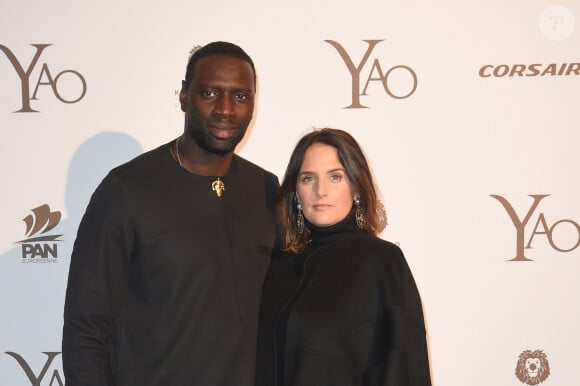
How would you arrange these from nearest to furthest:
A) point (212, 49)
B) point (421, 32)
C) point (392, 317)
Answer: point (392, 317), point (212, 49), point (421, 32)

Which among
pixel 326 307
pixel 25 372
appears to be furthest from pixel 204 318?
pixel 25 372

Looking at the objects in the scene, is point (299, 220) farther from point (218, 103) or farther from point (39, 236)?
point (39, 236)

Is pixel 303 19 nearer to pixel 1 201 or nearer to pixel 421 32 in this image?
pixel 421 32

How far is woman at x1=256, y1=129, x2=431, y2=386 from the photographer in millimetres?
1734

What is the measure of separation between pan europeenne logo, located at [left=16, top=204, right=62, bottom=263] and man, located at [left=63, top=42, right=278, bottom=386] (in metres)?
0.84

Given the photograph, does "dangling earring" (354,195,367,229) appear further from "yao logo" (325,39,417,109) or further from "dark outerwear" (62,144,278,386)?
"yao logo" (325,39,417,109)

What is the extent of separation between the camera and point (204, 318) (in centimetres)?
181

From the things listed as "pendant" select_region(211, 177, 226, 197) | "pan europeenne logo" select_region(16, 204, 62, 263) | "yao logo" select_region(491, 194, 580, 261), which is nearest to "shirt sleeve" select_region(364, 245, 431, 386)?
"pendant" select_region(211, 177, 226, 197)

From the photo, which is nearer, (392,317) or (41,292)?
(392,317)

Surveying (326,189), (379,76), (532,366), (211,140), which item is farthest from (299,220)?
(532,366)

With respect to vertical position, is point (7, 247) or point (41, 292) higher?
point (7, 247)

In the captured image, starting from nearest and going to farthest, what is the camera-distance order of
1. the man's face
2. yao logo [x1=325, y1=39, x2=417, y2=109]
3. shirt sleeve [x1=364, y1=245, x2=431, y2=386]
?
1. shirt sleeve [x1=364, y1=245, x2=431, y2=386]
2. the man's face
3. yao logo [x1=325, y1=39, x2=417, y2=109]

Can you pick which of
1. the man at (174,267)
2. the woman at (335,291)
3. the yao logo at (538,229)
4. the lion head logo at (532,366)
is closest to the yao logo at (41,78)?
the man at (174,267)

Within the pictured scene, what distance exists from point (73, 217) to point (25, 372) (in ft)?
2.09
